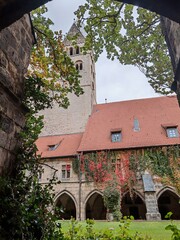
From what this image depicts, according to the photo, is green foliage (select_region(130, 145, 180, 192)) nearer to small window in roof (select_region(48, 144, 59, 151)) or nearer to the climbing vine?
the climbing vine

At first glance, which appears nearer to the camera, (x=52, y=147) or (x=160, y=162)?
(x=160, y=162)

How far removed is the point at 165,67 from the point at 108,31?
2924 mm

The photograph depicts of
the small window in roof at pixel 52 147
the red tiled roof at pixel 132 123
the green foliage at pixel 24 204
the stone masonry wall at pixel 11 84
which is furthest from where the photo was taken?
the small window in roof at pixel 52 147

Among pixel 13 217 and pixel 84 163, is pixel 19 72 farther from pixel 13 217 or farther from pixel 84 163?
pixel 84 163

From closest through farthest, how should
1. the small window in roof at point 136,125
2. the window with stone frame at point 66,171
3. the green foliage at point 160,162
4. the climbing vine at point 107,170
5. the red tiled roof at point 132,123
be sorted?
the green foliage at point 160,162
the climbing vine at point 107,170
the red tiled roof at point 132,123
the window with stone frame at point 66,171
the small window in roof at point 136,125

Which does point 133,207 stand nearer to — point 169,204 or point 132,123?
point 169,204

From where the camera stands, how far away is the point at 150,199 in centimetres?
1358

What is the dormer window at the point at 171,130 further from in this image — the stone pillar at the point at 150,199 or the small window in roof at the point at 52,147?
the small window in roof at the point at 52,147

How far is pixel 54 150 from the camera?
1741 cm

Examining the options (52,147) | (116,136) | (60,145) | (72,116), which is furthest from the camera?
(72,116)

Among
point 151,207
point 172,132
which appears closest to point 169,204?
point 151,207

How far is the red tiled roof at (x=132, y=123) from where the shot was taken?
1533cm

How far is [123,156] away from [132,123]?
357 centimetres

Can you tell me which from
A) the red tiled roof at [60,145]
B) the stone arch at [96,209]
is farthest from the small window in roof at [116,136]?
the stone arch at [96,209]
